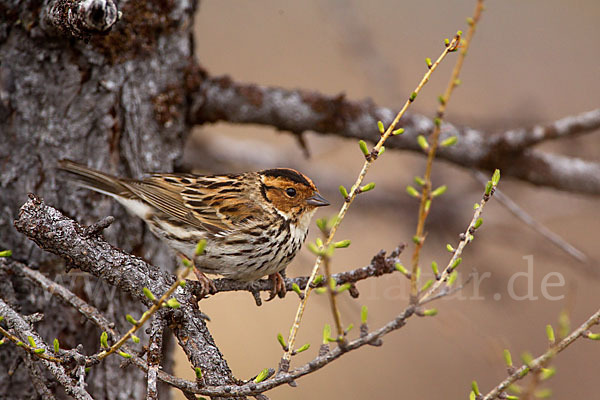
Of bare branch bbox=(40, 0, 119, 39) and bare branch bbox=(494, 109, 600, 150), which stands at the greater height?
bare branch bbox=(494, 109, 600, 150)

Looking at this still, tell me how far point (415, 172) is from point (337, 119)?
176 cm

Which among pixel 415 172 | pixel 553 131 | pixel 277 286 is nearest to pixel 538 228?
pixel 553 131

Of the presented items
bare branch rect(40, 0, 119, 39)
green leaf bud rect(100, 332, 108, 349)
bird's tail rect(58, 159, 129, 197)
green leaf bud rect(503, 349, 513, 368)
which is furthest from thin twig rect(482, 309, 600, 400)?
bird's tail rect(58, 159, 129, 197)

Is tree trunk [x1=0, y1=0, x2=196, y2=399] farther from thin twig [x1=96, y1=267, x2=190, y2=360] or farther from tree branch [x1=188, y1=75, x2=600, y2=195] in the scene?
thin twig [x1=96, y1=267, x2=190, y2=360]

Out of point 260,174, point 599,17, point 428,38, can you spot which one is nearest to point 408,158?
point 428,38

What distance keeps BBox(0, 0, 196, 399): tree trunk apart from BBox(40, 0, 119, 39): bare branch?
0.49 meters

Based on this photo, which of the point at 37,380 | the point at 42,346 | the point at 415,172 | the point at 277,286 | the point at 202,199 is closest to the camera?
the point at 42,346

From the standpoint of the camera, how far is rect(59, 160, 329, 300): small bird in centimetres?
337

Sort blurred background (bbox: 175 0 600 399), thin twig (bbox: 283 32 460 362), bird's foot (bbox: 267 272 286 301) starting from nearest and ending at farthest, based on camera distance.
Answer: thin twig (bbox: 283 32 460 362) < bird's foot (bbox: 267 272 286 301) < blurred background (bbox: 175 0 600 399)

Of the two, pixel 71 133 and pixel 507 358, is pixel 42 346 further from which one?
pixel 507 358

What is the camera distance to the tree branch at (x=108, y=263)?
7.94 ft

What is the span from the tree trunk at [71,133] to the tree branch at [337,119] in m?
0.37

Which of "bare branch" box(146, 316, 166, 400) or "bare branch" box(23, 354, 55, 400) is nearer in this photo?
"bare branch" box(146, 316, 166, 400)

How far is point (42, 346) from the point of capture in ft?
7.80
